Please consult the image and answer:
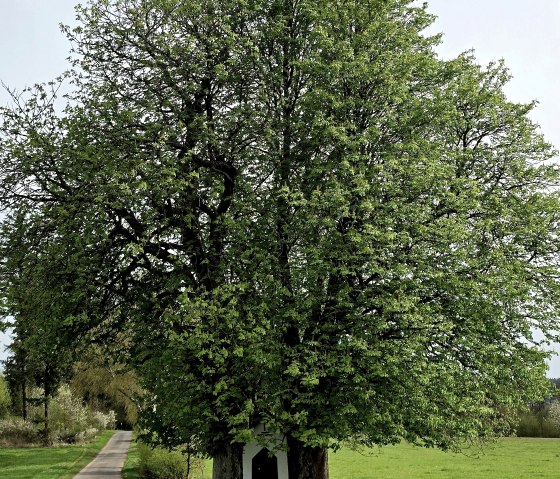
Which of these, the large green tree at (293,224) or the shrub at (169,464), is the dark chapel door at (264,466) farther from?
the shrub at (169,464)

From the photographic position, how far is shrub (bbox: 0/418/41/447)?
48000 mm

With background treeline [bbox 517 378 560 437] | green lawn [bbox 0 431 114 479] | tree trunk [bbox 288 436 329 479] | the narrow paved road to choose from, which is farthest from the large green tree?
background treeline [bbox 517 378 560 437]

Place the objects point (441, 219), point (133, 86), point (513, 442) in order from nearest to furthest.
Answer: point (441, 219), point (133, 86), point (513, 442)

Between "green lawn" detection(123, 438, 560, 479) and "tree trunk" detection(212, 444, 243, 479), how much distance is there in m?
13.7

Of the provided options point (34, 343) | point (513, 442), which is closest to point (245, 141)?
point (34, 343)

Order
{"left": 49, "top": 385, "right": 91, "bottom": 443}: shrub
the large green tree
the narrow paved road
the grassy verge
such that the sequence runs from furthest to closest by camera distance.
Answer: {"left": 49, "top": 385, "right": 91, "bottom": 443}: shrub < the narrow paved road < the grassy verge < the large green tree

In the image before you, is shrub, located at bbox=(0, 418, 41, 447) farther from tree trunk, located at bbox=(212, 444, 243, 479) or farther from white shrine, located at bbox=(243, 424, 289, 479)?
white shrine, located at bbox=(243, 424, 289, 479)

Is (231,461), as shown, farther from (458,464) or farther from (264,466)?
(458,464)

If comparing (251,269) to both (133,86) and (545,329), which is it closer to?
(133,86)

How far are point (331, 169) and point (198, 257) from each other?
4.71 metres

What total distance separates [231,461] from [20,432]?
3772cm

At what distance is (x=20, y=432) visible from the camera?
48.7 m

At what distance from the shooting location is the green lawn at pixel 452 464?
38.6 metres

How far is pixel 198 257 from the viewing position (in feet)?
57.8
